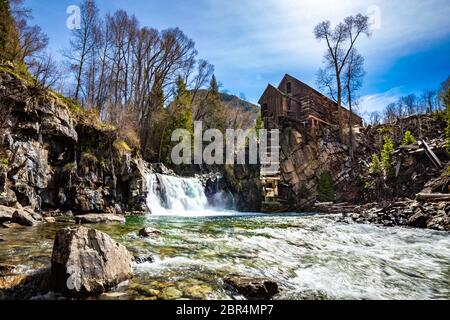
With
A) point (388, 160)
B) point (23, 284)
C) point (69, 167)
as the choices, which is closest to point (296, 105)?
point (388, 160)

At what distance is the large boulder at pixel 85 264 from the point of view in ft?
12.2

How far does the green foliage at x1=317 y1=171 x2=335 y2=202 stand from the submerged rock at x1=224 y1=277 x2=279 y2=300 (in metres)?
26.9

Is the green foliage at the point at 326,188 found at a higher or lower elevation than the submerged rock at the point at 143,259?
higher

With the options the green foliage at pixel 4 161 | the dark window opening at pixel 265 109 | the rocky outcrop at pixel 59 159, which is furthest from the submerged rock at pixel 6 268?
the dark window opening at pixel 265 109

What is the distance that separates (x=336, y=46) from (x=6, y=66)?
3196 centimetres

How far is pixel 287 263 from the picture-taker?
227 inches

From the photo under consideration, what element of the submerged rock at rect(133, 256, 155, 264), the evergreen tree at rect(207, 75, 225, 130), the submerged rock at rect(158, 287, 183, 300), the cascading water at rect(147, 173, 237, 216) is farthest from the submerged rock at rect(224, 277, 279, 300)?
the evergreen tree at rect(207, 75, 225, 130)

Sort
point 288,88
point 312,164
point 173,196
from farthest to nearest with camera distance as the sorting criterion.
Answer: point 288,88 < point 312,164 < point 173,196

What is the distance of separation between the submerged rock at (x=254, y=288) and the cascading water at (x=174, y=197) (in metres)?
15.8

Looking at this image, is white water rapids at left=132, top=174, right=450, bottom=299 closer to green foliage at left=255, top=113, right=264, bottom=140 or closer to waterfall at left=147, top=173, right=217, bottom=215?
waterfall at left=147, top=173, right=217, bottom=215

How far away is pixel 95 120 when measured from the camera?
19.1 meters

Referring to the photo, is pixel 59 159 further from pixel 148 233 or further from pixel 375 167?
pixel 375 167

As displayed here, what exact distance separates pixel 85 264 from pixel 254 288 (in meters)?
2.37

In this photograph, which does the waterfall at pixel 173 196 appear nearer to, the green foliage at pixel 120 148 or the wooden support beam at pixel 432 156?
the green foliage at pixel 120 148
